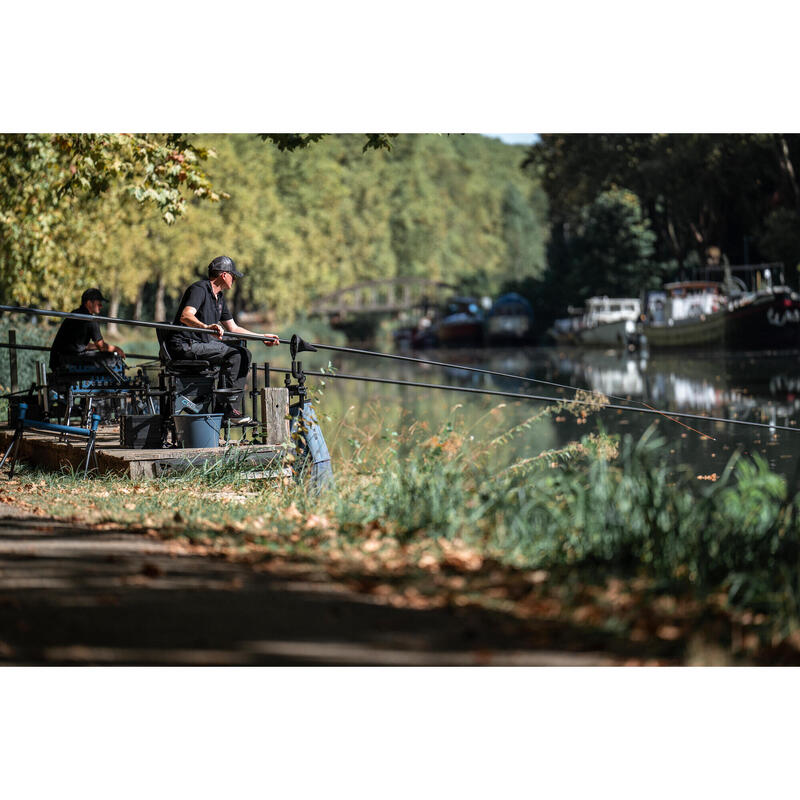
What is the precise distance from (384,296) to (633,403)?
6.54 meters

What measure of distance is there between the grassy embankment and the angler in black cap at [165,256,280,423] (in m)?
1.62

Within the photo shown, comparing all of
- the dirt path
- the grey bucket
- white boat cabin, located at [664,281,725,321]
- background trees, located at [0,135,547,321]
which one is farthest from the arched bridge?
the dirt path

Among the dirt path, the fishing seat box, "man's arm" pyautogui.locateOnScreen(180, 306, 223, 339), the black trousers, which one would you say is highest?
"man's arm" pyautogui.locateOnScreen(180, 306, 223, 339)

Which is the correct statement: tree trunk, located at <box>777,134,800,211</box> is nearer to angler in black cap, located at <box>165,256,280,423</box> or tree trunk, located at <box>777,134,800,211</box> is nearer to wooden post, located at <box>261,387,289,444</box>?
wooden post, located at <box>261,387,289,444</box>

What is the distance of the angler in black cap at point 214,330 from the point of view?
23.1ft

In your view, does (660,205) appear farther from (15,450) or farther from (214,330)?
(15,450)

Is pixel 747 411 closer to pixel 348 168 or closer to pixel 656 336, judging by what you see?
pixel 656 336

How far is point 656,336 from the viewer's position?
13133 millimetres

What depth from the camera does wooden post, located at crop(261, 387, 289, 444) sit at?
735 cm

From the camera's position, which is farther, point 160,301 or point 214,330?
point 160,301

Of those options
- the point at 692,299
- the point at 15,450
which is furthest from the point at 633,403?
the point at 15,450

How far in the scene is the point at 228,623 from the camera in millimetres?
3945

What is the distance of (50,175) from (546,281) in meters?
5.94
